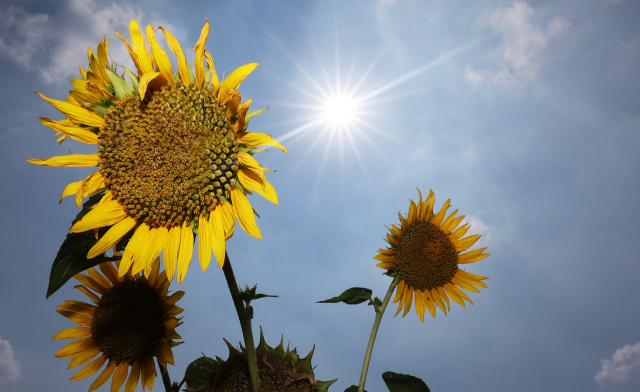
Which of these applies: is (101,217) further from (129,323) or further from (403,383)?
(403,383)

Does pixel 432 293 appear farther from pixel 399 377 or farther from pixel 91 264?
pixel 91 264

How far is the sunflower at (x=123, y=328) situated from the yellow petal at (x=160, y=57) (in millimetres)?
1480

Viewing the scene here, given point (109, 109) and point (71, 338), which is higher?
point (109, 109)

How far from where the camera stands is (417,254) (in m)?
3.34

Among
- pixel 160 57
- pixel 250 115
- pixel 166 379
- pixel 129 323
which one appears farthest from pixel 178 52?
pixel 166 379

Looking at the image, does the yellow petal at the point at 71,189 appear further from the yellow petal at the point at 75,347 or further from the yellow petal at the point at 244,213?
the yellow petal at the point at 75,347

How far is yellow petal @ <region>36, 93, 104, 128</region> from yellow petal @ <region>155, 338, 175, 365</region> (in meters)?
1.56

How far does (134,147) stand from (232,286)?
36.2 inches

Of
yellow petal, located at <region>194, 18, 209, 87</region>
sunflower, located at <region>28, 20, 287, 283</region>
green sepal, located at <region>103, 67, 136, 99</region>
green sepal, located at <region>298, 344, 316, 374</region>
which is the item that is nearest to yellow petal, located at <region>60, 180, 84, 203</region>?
sunflower, located at <region>28, 20, 287, 283</region>

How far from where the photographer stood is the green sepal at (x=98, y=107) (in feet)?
6.89

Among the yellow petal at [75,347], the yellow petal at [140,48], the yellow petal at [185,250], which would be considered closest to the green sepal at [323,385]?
the yellow petal at [185,250]

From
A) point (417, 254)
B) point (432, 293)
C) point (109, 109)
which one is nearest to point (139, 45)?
point (109, 109)

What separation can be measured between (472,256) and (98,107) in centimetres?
345

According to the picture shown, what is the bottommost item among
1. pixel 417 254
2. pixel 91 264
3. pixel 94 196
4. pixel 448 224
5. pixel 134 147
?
pixel 91 264
